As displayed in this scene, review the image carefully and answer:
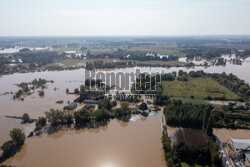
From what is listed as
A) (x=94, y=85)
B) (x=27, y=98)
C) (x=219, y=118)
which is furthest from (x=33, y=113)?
(x=219, y=118)

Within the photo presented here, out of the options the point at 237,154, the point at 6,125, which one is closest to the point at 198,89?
the point at 237,154

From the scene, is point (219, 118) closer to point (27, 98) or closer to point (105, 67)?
point (27, 98)

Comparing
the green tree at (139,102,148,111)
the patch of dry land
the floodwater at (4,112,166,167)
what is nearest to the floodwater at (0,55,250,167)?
the floodwater at (4,112,166,167)

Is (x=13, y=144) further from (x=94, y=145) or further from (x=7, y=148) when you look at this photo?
(x=94, y=145)

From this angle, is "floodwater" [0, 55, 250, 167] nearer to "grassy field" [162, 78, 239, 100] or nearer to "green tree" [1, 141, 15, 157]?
"green tree" [1, 141, 15, 157]

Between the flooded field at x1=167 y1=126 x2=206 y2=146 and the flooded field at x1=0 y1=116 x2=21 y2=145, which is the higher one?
the flooded field at x1=167 y1=126 x2=206 y2=146

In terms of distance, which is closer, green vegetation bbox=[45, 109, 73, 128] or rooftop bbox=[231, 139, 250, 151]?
rooftop bbox=[231, 139, 250, 151]
